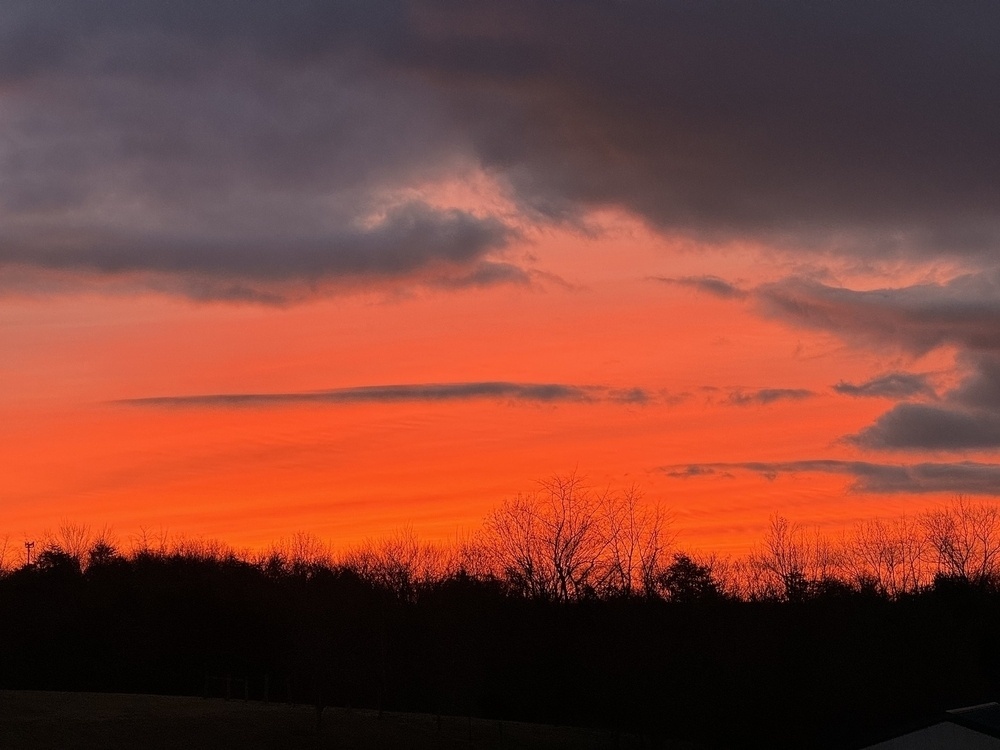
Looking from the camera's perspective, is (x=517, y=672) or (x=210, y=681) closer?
(x=517, y=672)

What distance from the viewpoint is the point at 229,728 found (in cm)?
6247

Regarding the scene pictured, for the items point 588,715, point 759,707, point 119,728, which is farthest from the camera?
point 588,715

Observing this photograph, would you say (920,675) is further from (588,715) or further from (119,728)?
(119,728)

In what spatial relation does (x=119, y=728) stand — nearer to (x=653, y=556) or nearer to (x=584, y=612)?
(x=584, y=612)

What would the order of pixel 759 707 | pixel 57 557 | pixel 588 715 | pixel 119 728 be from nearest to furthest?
pixel 119 728 → pixel 759 707 → pixel 588 715 → pixel 57 557

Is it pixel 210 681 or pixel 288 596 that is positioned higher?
pixel 288 596

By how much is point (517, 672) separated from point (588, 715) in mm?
5512

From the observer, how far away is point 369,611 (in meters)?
85.6

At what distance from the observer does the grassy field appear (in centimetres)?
5750

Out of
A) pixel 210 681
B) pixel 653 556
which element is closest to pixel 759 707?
pixel 653 556

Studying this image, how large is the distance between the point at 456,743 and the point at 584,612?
57.3 ft

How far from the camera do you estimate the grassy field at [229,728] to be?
57.5m

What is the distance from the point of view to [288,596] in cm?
9350

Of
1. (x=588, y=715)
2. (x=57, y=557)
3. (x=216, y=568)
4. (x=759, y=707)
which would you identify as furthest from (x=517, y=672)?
(x=57, y=557)
